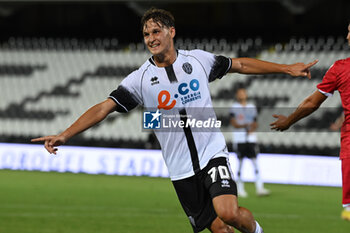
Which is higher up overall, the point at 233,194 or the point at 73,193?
the point at 233,194

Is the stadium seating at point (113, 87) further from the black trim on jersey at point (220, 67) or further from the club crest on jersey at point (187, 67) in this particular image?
the club crest on jersey at point (187, 67)

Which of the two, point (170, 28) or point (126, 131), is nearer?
point (170, 28)

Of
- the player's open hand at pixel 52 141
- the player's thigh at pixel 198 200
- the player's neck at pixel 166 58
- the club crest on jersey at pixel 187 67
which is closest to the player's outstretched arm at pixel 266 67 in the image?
the club crest on jersey at pixel 187 67

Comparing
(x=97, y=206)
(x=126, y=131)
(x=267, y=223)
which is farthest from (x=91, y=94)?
(x=267, y=223)

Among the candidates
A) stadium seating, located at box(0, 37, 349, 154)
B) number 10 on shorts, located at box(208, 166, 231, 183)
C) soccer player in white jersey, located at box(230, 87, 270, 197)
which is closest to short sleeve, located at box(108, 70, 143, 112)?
number 10 on shorts, located at box(208, 166, 231, 183)

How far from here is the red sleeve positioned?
6945mm

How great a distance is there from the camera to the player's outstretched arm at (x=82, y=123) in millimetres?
6535

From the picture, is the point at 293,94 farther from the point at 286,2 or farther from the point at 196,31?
the point at 196,31

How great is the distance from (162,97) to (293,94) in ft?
52.1

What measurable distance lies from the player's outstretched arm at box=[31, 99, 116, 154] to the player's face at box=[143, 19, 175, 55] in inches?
25.8

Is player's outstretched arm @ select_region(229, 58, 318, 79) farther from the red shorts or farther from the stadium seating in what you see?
the stadium seating

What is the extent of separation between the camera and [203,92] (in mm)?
6945

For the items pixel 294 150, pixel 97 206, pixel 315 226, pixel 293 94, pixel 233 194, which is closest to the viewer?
pixel 233 194

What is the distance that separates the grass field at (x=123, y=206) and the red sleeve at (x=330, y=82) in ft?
12.4
